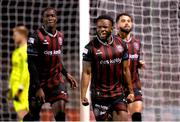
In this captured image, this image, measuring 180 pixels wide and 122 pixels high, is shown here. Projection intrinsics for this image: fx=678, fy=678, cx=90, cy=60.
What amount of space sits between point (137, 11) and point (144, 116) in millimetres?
1844

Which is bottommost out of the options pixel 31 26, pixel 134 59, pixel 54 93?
pixel 54 93

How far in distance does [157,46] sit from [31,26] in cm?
324

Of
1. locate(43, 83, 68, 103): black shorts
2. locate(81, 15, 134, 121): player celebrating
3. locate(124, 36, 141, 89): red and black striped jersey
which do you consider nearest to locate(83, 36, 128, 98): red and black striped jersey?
locate(81, 15, 134, 121): player celebrating

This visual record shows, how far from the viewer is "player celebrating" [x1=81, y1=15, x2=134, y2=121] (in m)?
7.96

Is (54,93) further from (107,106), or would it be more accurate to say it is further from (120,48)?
(120,48)

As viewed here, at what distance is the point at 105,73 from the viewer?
799 cm

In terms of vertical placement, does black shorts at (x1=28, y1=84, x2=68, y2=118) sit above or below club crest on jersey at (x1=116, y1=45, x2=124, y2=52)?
below

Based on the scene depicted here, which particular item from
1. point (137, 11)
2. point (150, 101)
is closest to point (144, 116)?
point (150, 101)

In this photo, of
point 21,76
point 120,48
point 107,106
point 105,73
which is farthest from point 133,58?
point 21,76

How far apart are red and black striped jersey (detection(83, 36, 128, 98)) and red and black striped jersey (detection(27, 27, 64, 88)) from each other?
1.80ft

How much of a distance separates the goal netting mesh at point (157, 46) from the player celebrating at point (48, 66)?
1.42m

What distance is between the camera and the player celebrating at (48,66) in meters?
8.29

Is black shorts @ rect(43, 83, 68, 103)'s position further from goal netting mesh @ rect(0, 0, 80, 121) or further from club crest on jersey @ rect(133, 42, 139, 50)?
goal netting mesh @ rect(0, 0, 80, 121)

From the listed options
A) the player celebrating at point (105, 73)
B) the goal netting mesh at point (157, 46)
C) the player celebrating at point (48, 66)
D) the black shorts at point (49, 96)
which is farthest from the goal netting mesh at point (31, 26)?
the player celebrating at point (105, 73)
